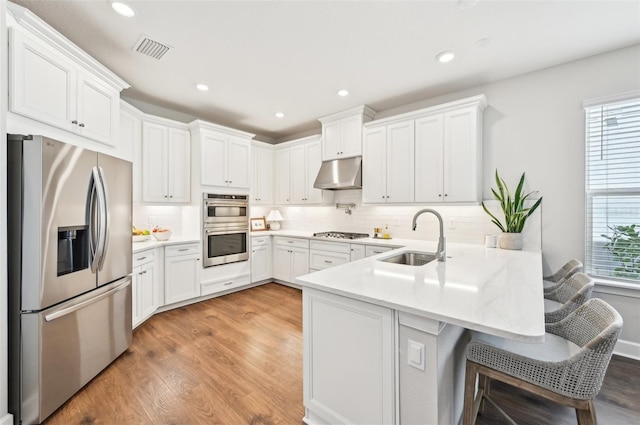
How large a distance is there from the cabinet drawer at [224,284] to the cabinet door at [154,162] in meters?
1.35

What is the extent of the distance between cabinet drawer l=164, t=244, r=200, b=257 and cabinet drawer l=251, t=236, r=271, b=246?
3.11 ft

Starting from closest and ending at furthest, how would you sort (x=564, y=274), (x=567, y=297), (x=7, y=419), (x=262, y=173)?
1. (x=7, y=419)
2. (x=567, y=297)
3. (x=564, y=274)
4. (x=262, y=173)

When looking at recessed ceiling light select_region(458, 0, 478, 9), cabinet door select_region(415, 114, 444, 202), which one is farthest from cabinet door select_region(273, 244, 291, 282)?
recessed ceiling light select_region(458, 0, 478, 9)

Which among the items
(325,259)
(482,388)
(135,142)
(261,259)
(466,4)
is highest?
(466,4)

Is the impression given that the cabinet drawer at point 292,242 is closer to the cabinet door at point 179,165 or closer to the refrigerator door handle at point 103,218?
the cabinet door at point 179,165

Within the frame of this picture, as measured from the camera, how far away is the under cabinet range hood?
3946mm

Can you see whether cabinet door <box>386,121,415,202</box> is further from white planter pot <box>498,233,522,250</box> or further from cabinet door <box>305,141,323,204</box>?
cabinet door <box>305,141,323,204</box>

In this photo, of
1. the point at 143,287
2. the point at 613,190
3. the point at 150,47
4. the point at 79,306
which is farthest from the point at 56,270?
the point at 613,190

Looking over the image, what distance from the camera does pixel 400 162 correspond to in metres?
3.59

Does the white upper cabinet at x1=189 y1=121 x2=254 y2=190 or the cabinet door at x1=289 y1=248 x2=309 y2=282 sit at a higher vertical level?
the white upper cabinet at x1=189 y1=121 x2=254 y2=190

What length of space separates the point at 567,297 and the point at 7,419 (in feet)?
12.1

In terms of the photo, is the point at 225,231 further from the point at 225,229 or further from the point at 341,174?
the point at 341,174

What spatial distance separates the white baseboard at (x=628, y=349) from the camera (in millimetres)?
2428

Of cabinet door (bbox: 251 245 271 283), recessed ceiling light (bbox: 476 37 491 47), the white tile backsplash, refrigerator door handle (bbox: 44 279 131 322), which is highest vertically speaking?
recessed ceiling light (bbox: 476 37 491 47)
